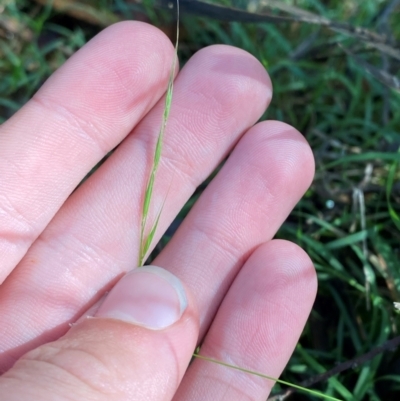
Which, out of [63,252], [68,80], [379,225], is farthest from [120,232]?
[379,225]

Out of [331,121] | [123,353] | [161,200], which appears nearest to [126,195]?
[161,200]

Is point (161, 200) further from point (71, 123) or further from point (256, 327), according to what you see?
point (256, 327)

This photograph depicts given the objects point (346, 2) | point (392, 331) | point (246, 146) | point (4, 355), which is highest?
point (346, 2)

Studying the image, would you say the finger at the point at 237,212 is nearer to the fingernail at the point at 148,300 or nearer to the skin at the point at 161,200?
the skin at the point at 161,200

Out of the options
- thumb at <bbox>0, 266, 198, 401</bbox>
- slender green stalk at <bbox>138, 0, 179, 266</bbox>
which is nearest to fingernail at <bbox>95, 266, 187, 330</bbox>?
thumb at <bbox>0, 266, 198, 401</bbox>

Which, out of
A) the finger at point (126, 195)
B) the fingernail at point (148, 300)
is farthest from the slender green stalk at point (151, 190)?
the fingernail at point (148, 300)

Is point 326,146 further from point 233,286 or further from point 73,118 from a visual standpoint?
point 73,118
